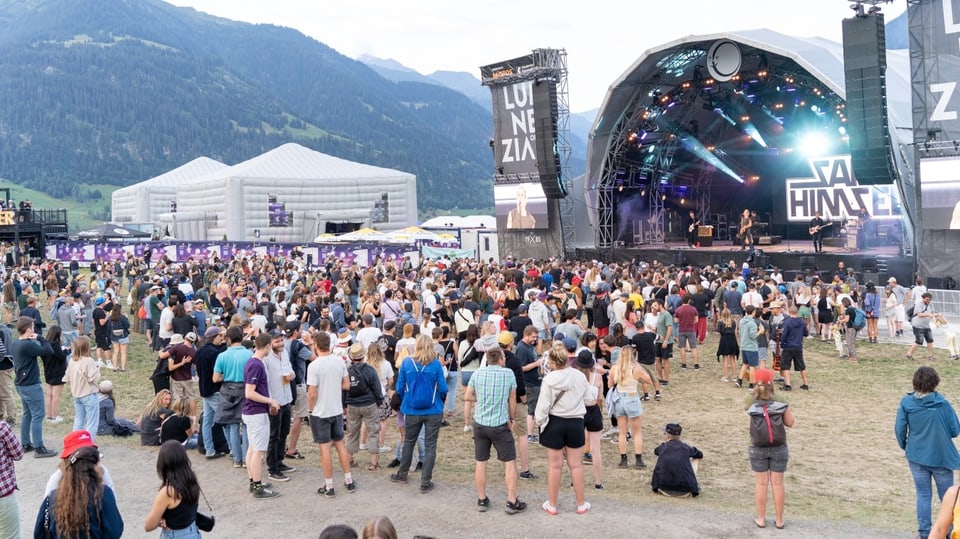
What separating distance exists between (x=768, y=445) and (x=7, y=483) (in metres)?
6.03

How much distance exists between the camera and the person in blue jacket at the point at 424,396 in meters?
7.69

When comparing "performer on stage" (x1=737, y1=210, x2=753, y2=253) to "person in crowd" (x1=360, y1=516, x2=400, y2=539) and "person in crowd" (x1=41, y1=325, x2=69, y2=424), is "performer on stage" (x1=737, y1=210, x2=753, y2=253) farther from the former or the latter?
"person in crowd" (x1=360, y1=516, x2=400, y2=539)

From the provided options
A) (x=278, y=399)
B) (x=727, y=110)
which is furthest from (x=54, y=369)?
(x=727, y=110)

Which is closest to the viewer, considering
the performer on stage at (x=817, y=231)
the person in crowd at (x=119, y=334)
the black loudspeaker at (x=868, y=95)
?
the person in crowd at (x=119, y=334)

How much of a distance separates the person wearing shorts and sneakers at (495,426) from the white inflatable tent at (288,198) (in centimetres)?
4500

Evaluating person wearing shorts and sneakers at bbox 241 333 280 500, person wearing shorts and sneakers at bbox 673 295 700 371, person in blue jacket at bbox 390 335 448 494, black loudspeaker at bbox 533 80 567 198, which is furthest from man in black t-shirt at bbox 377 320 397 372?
black loudspeaker at bbox 533 80 567 198

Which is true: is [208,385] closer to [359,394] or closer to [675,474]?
[359,394]

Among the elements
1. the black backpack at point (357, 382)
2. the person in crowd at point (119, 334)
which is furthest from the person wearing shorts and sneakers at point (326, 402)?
the person in crowd at point (119, 334)

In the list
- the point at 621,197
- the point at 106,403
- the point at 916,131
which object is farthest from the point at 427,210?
the point at 106,403

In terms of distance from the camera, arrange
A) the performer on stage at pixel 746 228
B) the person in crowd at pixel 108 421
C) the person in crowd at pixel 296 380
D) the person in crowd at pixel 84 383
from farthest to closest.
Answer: the performer on stage at pixel 746 228, the person in crowd at pixel 108 421, the person in crowd at pixel 296 380, the person in crowd at pixel 84 383

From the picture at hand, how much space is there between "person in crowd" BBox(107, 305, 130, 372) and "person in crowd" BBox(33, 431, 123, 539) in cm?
1021

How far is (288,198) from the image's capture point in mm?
52031

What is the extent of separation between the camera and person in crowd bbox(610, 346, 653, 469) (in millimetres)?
8742

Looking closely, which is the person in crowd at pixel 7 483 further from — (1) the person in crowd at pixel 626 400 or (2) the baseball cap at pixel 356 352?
(1) the person in crowd at pixel 626 400
